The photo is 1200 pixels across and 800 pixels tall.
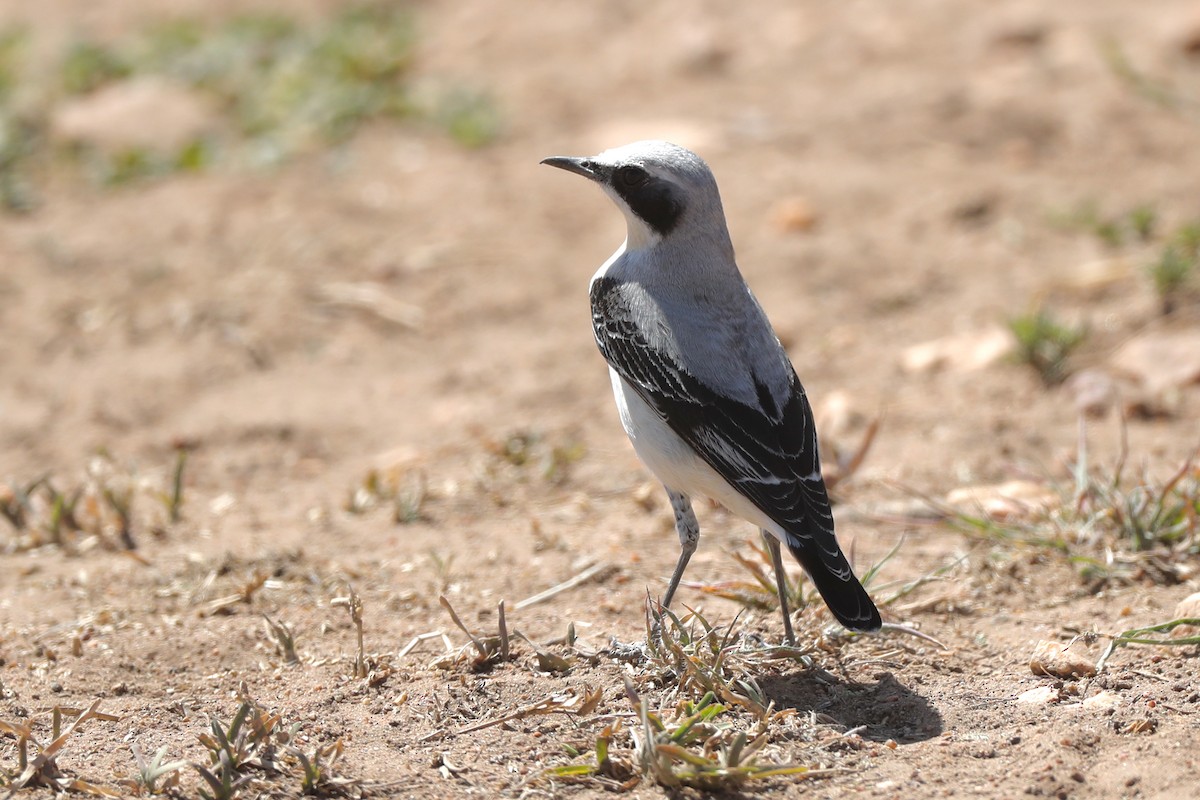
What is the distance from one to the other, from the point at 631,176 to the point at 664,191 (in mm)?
142

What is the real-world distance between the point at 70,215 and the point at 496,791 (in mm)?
6738

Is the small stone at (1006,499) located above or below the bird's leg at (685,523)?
below

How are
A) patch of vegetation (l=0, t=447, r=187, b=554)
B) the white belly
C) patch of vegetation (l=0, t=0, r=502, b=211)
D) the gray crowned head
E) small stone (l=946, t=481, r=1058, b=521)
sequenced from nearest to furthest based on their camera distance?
the white belly, the gray crowned head, small stone (l=946, t=481, r=1058, b=521), patch of vegetation (l=0, t=447, r=187, b=554), patch of vegetation (l=0, t=0, r=502, b=211)

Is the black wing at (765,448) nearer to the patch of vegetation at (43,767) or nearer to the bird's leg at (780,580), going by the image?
the bird's leg at (780,580)

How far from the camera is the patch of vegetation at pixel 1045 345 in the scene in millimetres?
6941

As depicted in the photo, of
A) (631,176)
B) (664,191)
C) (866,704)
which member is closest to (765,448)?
(866,704)

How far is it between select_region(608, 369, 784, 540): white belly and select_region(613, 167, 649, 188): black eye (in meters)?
0.77

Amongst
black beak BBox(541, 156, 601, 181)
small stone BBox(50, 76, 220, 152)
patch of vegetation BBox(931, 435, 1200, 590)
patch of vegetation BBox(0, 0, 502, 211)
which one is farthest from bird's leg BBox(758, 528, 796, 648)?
small stone BBox(50, 76, 220, 152)

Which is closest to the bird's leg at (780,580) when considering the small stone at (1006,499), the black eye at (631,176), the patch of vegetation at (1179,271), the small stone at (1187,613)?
the small stone at (1006,499)

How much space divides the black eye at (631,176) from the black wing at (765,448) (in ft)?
1.75

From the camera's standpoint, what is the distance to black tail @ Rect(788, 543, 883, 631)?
14.1ft

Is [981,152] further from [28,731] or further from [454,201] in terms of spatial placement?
[28,731]

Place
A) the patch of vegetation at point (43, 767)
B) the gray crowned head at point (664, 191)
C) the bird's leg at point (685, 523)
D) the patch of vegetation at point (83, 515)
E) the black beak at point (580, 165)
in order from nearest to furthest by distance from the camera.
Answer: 1. the patch of vegetation at point (43, 767)
2. the bird's leg at point (685, 523)
3. the gray crowned head at point (664, 191)
4. the black beak at point (580, 165)
5. the patch of vegetation at point (83, 515)

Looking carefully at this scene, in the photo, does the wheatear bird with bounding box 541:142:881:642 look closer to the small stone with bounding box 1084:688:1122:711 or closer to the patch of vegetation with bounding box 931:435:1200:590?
the small stone with bounding box 1084:688:1122:711
